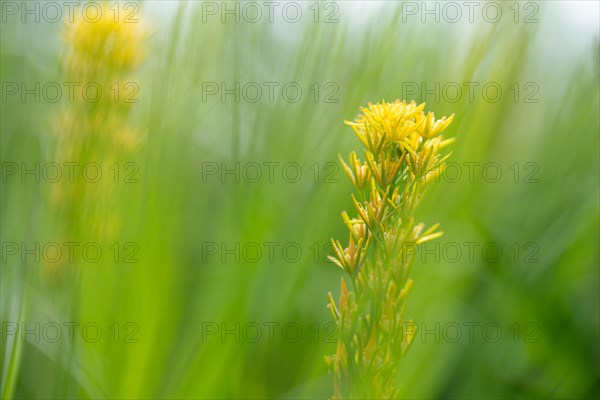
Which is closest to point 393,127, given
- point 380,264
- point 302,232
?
point 380,264

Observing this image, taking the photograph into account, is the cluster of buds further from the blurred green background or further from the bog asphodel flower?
the bog asphodel flower

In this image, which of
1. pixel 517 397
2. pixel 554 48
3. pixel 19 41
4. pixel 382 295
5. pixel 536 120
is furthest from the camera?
pixel 536 120

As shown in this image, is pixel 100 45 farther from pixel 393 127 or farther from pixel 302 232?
pixel 393 127

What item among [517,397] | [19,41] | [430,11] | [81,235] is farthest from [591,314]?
[19,41]

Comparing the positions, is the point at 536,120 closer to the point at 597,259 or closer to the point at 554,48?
the point at 554,48

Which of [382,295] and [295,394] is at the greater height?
[382,295]

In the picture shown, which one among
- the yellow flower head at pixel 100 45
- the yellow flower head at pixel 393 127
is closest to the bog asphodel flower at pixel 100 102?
the yellow flower head at pixel 100 45

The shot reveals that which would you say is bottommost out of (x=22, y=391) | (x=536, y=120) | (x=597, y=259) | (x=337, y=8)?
(x=22, y=391)
